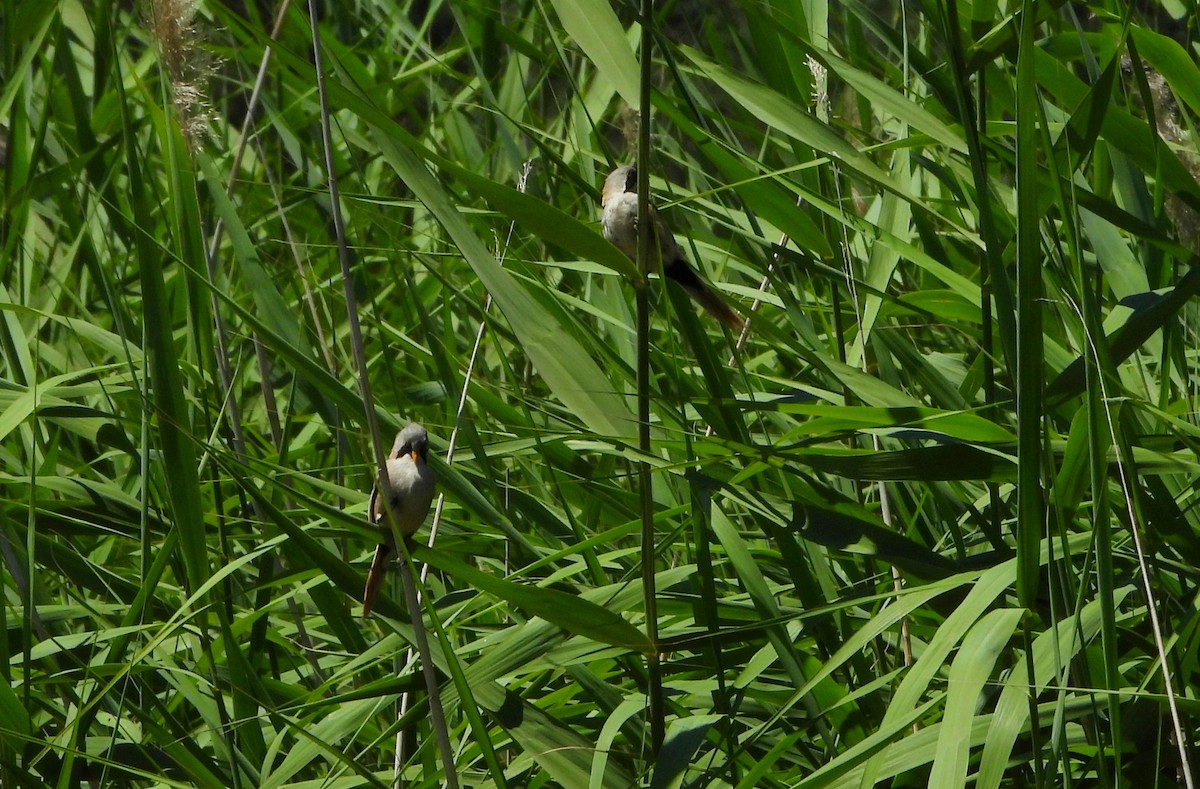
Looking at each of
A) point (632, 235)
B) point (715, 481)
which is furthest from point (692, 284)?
point (715, 481)

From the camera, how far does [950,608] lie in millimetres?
1516

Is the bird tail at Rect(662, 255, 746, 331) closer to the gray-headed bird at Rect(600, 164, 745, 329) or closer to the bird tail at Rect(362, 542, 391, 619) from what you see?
the gray-headed bird at Rect(600, 164, 745, 329)

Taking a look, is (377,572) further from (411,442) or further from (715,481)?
(715,481)

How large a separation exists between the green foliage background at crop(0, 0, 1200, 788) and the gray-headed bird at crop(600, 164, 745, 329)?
7cm

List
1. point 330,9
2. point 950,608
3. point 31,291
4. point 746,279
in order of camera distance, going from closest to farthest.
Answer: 1. point 950,608
2. point 31,291
3. point 746,279
4. point 330,9

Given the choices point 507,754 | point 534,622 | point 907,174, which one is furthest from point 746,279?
point 534,622

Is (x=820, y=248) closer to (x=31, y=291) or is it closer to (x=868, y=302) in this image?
(x=868, y=302)

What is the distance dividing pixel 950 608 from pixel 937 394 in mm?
335

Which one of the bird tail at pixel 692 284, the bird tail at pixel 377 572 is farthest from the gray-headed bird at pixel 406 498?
the bird tail at pixel 692 284

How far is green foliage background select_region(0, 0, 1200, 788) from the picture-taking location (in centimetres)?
117

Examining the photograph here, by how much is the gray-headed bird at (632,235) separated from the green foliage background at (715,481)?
0.07 m

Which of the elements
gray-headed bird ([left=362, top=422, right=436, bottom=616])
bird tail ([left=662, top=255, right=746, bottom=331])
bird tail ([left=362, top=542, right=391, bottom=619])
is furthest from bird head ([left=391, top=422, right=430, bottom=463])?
bird tail ([left=662, top=255, right=746, bottom=331])

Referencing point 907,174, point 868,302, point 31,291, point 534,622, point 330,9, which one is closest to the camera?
point 534,622

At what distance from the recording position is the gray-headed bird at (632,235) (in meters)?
1.72
